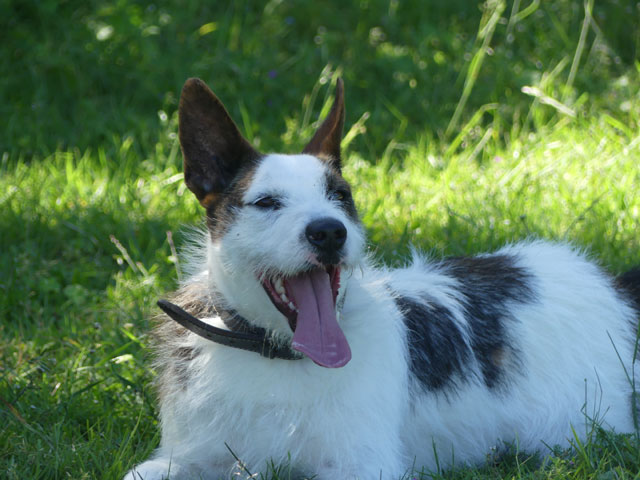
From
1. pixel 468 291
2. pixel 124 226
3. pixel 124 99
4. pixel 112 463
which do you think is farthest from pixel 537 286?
pixel 124 99

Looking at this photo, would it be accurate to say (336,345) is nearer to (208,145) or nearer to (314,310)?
(314,310)

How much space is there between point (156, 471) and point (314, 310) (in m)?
0.86

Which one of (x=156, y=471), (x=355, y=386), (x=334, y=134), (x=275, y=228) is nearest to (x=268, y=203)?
(x=275, y=228)

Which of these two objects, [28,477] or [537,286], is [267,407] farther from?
[537,286]

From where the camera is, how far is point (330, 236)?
9.91 feet

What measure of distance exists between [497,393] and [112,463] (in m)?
1.55

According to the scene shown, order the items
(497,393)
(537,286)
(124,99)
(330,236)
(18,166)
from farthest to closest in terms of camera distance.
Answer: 1. (124,99)
2. (18,166)
3. (537,286)
4. (497,393)
5. (330,236)

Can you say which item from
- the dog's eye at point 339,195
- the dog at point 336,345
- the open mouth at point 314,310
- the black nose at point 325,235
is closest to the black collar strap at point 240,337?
the dog at point 336,345

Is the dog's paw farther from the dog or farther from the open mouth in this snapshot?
the open mouth

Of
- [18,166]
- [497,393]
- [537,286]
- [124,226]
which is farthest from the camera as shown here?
[18,166]

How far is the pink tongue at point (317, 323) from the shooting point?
303 cm

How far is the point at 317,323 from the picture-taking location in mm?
3072

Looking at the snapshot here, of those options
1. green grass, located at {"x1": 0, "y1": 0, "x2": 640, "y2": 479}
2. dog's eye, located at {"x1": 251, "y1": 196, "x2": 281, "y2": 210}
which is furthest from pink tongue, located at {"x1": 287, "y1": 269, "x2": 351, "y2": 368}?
green grass, located at {"x1": 0, "y1": 0, "x2": 640, "y2": 479}

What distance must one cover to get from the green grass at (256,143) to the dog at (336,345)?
0.60 feet
